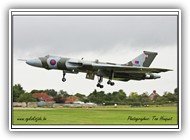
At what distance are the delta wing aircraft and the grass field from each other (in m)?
1.17

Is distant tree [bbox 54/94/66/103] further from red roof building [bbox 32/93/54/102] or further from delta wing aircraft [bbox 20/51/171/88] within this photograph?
delta wing aircraft [bbox 20/51/171/88]

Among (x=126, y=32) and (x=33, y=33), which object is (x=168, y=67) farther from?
(x=33, y=33)

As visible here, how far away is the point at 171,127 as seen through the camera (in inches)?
539

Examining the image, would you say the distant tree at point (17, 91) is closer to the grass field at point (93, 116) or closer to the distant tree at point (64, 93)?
the grass field at point (93, 116)

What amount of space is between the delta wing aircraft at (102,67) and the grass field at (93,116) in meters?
1.17

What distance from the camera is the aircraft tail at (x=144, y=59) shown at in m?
14.4

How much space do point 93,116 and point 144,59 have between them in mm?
2773

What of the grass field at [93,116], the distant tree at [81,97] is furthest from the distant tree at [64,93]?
the grass field at [93,116]

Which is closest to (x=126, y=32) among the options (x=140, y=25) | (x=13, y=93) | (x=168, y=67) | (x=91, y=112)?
(x=140, y=25)

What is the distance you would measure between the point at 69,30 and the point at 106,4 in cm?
158

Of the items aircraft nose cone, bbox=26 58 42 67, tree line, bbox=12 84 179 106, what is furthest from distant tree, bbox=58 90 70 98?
aircraft nose cone, bbox=26 58 42 67

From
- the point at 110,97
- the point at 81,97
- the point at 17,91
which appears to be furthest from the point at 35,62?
the point at 110,97

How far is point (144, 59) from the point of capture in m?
14.7

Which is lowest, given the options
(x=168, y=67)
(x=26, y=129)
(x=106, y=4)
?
(x=26, y=129)
